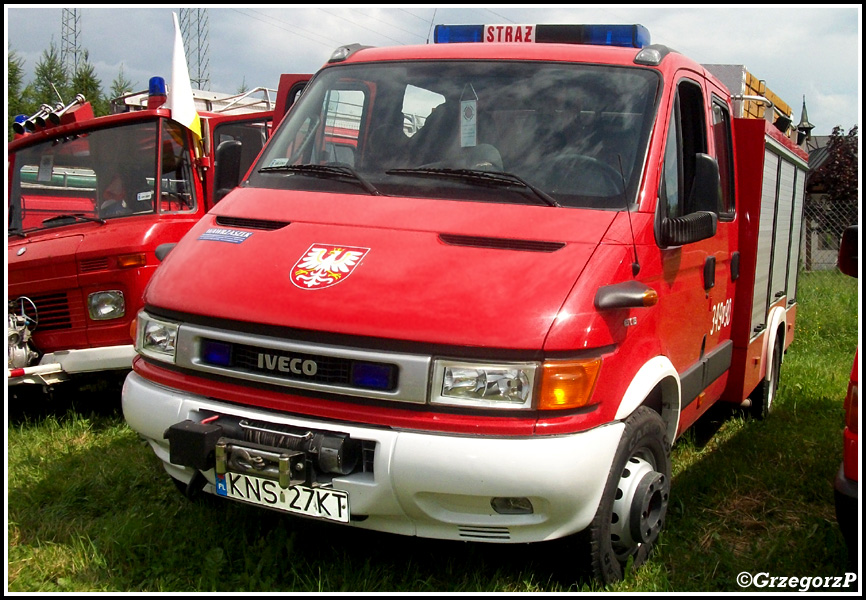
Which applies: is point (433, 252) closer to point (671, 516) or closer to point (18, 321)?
point (671, 516)

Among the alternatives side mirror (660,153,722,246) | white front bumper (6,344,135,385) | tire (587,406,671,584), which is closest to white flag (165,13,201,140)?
white front bumper (6,344,135,385)

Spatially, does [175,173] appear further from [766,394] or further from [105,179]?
[766,394]

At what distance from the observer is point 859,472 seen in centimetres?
306

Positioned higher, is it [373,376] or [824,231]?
[373,376]

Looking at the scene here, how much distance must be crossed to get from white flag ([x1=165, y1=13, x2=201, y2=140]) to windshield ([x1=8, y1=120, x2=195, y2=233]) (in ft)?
0.29

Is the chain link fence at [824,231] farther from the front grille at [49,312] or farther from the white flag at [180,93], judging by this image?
the front grille at [49,312]

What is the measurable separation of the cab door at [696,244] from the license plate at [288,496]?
5.37 feet

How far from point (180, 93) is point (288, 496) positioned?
13.7ft

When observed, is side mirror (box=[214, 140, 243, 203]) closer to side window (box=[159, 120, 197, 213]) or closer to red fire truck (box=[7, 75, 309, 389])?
red fire truck (box=[7, 75, 309, 389])

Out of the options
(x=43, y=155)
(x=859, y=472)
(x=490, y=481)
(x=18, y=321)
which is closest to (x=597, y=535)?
(x=490, y=481)

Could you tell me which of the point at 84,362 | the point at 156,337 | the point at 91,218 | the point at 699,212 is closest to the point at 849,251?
the point at 699,212

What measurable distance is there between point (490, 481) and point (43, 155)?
17.2ft

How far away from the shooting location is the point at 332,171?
382cm

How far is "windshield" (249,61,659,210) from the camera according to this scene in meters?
3.57
